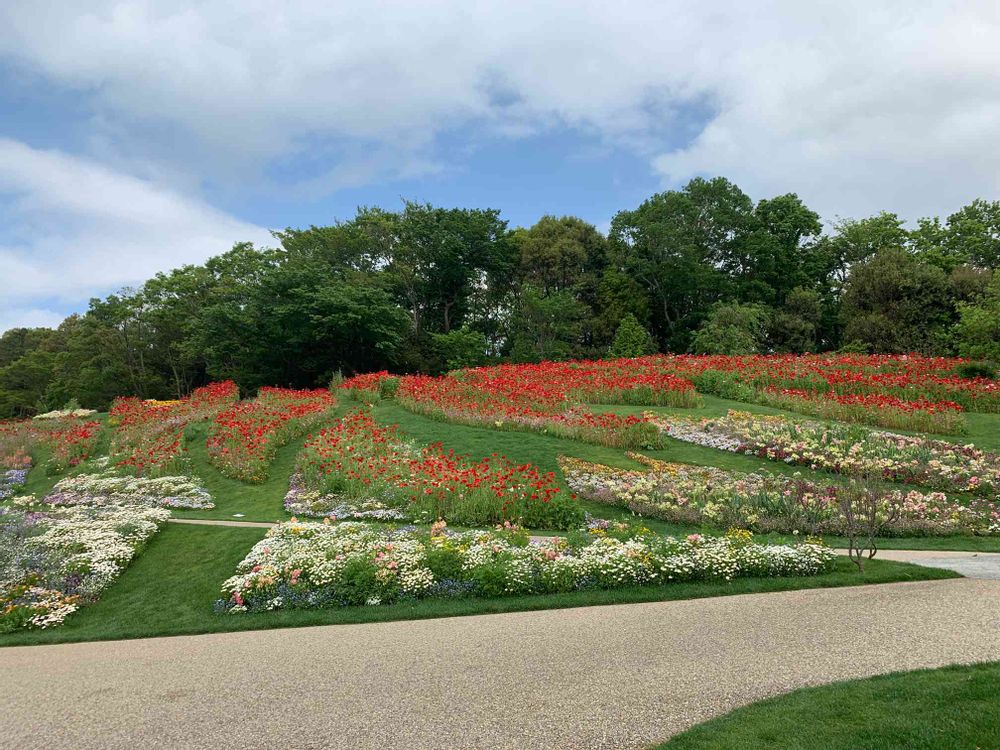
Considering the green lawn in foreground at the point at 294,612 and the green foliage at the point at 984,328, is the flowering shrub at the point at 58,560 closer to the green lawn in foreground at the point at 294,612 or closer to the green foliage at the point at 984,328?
the green lawn in foreground at the point at 294,612

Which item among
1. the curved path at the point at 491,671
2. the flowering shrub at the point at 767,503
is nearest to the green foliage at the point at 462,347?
the flowering shrub at the point at 767,503

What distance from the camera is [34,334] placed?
172 ft

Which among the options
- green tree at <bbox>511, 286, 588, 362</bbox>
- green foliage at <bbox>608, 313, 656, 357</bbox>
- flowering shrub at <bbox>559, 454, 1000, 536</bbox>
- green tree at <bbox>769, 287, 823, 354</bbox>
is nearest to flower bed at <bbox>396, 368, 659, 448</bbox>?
flowering shrub at <bbox>559, 454, 1000, 536</bbox>

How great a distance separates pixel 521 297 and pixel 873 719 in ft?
98.9

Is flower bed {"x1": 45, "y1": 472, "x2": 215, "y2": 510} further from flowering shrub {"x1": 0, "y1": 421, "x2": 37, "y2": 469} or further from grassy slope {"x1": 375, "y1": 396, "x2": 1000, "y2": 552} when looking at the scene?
grassy slope {"x1": 375, "y1": 396, "x2": 1000, "y2": 552}

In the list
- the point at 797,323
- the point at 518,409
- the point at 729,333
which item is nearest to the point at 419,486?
the point at 518,409

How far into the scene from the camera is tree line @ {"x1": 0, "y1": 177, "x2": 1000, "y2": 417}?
27.4 meters

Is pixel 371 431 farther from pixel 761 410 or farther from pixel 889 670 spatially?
pixel 889 670

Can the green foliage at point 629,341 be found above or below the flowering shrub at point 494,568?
above

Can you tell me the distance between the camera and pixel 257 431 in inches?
563

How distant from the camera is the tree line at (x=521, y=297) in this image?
27391 millimetres

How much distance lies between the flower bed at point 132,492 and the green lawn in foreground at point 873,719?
35.0 ft

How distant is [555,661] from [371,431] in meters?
9.76

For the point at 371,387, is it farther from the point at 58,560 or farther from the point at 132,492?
the point at 58,560
